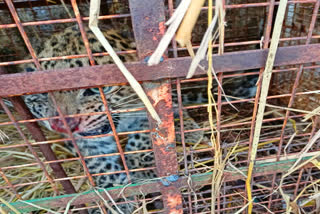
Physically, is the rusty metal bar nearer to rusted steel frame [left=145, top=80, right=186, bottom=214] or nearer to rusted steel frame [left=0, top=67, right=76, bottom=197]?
rusted steel frame [left=145, top=80, right=186, bottom=214]

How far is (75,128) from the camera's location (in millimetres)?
1106

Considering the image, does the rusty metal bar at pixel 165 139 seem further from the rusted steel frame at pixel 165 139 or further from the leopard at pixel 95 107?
Answer: the leopard at pixel 95 107

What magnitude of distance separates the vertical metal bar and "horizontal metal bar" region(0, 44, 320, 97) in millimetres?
41

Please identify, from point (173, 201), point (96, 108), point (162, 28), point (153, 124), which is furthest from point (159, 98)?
point (96, 108)

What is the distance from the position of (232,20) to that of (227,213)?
1.32 meters

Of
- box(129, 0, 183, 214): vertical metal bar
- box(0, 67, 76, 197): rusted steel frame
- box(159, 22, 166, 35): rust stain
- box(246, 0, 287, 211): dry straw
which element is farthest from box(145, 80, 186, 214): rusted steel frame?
box(0, 67, 76, 197): rusted steel frame

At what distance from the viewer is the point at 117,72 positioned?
0.65m

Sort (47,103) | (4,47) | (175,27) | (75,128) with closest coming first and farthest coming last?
1. (175,27)
2. (75,128)
3. (47,103)
4. (4,47)

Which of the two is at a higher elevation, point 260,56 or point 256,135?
point 260,56

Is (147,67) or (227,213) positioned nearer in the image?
(147,67)

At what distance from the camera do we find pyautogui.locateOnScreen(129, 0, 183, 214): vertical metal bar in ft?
1.98

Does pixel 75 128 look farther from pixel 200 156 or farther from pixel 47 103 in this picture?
pixel 200 156

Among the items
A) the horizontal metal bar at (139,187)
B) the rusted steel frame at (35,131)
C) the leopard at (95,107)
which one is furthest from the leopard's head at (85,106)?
the horizontal metal bar at (139,187)

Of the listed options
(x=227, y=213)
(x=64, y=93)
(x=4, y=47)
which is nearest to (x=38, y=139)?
(x=64, y=93)
